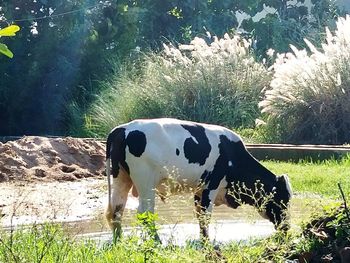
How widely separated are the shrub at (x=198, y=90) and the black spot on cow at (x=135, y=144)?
1271 cm

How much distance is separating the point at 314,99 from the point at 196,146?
11000mm

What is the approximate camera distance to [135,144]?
9594mm

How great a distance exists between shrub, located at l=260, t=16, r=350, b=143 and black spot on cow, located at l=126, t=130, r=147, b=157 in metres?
11.1

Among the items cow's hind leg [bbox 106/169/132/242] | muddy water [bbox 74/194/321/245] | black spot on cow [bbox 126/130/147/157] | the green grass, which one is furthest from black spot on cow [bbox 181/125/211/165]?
the green grass

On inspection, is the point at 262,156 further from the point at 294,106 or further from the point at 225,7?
the point at 225,7

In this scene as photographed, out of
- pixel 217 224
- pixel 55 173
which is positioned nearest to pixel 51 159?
pixel 55 173

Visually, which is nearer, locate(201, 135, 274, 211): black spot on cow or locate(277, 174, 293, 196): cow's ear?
locate(277, 174, 293, 196): cow's ear

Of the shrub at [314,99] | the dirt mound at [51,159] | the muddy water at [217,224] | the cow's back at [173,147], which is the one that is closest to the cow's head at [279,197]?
the muddy water at [217,224]

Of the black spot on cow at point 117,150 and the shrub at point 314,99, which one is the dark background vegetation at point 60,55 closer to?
the shrub at point 314,99

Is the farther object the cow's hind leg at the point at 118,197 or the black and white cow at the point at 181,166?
the black and white cow at the point at 181,166

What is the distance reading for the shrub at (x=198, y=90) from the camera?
22938 millimetres

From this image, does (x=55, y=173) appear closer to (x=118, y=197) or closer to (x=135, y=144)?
(x=118, y=197)

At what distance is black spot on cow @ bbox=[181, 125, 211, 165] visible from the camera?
999cm

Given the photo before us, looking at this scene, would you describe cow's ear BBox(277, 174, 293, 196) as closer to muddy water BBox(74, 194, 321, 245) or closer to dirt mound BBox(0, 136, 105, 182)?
muddy water BBox(74, 194, 321, 245)
